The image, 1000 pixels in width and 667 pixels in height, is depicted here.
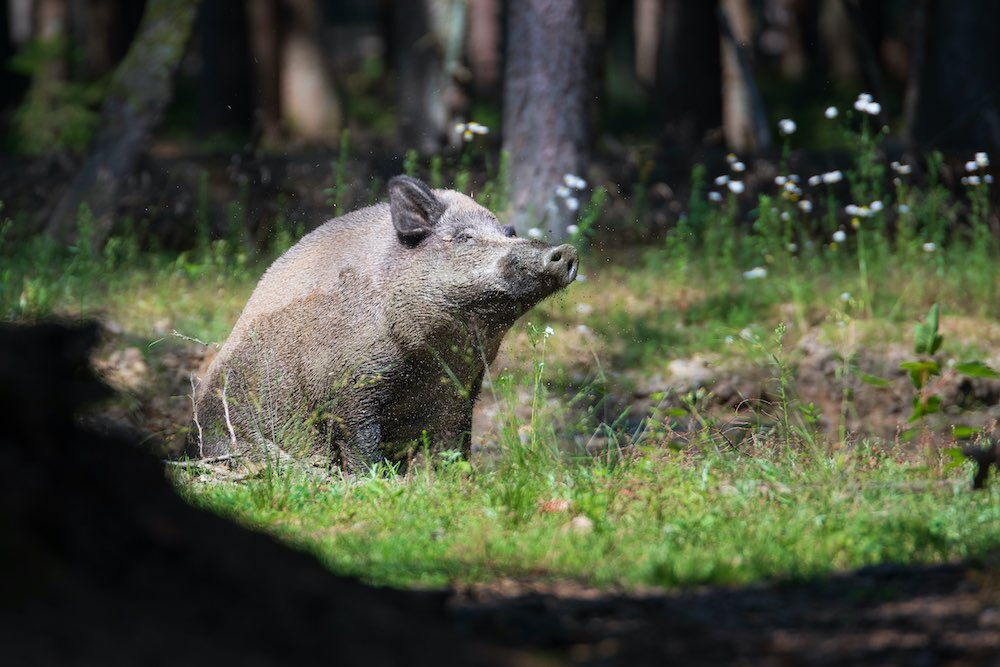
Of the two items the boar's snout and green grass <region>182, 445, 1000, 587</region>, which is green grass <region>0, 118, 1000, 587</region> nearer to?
green grass <region>182, 445, 1000, 587</region>

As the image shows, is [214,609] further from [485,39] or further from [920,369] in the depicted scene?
[485,39]

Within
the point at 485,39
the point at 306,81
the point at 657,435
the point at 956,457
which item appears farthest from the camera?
the point at 485,39

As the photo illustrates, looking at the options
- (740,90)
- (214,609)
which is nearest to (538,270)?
(214,609)

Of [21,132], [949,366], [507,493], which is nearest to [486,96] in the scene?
[21,132]

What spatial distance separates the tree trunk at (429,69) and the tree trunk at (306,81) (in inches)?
195

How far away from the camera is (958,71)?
1427 centimetres

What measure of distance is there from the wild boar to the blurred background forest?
227 cm

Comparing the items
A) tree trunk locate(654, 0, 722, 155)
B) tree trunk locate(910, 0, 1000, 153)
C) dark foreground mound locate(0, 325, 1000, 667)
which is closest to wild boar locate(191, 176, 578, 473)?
dark foreground mound locate(0, 325, 1000, 667)

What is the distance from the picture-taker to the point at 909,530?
16.8 ft

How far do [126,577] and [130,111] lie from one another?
9.96 m

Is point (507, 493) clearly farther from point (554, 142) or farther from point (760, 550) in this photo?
point (554, 142)

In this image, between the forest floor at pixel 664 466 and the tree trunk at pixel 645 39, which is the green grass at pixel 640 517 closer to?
the forest floor at pixel 664 466

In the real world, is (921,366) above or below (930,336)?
below

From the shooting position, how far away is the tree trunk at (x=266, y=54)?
23.0 meters
